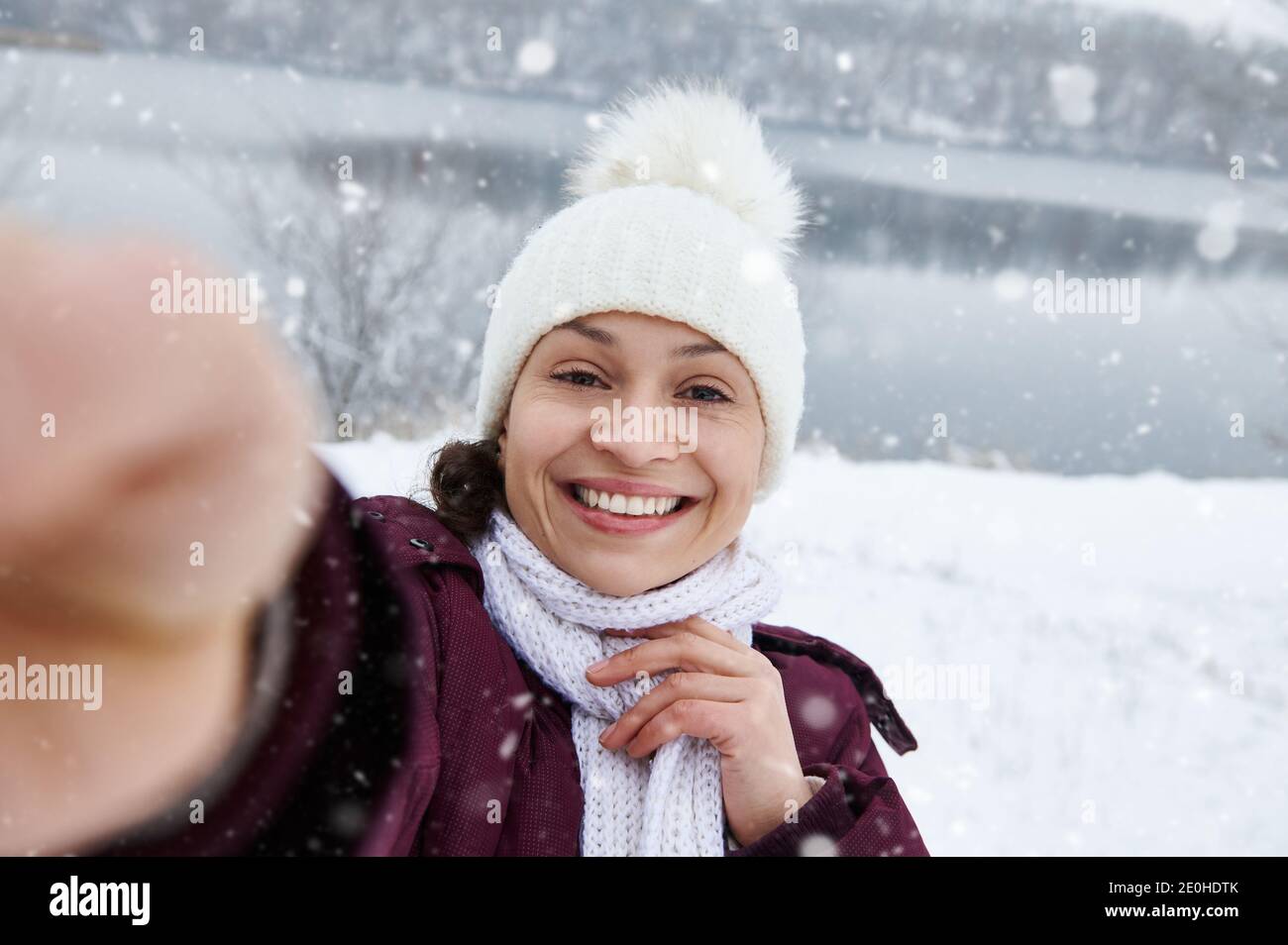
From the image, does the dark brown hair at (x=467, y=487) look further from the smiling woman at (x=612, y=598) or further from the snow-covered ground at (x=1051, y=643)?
the snow-covered ground at (x=1051, y=643)

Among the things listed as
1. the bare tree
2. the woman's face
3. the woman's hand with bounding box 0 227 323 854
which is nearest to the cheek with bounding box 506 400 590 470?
the woman's face

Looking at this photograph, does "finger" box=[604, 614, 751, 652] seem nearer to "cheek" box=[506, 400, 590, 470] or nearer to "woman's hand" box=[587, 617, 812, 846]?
"woman's hand" box=[587, 617, 812, 846]

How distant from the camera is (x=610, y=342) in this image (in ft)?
4.34

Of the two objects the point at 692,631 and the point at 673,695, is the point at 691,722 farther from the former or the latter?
the point at 692,631

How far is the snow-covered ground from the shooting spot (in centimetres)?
308

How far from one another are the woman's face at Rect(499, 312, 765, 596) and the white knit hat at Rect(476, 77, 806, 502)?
0.14 feet

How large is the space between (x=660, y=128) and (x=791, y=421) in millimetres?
619

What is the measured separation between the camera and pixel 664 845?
1.27m

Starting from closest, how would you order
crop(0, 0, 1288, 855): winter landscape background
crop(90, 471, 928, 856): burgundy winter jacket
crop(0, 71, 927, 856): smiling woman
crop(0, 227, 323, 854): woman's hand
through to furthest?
crop(0, 227, 323, 854): woman's hand, crop(90, 471, 928, 856): burgundy winter jacket, crop(0, 71, 927, 856): smiling woman, crop(0, 0, 1288, 855): winter landscape background

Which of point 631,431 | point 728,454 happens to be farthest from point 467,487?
point 728,454

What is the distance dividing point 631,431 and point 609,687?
0.44 metres

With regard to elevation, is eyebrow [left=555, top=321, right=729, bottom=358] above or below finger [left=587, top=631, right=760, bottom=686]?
above
